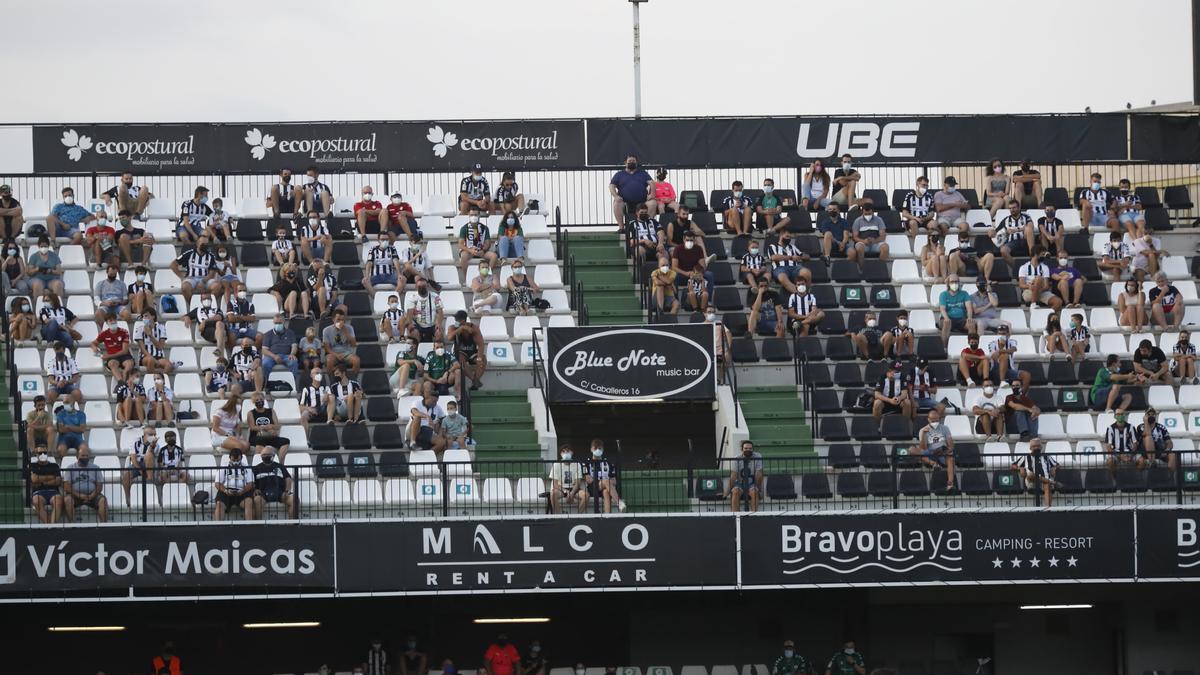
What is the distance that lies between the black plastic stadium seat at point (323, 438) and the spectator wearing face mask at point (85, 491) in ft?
9.89

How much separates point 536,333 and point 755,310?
127 inches

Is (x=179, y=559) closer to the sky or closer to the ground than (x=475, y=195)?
closer to the ground

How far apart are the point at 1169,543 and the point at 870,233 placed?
811 cm

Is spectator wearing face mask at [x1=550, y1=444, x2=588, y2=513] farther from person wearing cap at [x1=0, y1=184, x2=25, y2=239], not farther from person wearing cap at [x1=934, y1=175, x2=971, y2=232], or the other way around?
person wearing cap at [x1=0, y1=184, x2=25, y2=239]

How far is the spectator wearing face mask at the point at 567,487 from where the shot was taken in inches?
935

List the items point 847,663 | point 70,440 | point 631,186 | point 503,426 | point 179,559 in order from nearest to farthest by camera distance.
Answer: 1. point 179,559
2. point 70,440
3. point 847,663
4. point 503,426
5. point 631,186

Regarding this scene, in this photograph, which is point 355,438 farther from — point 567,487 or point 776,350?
point 776,350

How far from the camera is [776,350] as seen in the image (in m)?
27.9

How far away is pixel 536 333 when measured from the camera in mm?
27750

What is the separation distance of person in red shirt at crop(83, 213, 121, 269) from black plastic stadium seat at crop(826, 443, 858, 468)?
36.9 ft

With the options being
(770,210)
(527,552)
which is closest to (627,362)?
(527,552)

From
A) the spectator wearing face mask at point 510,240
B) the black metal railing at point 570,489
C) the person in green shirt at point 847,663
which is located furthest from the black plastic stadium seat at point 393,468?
the person in green shirt at point 847,663

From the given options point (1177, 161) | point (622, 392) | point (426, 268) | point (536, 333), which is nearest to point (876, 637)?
point (622, 392)

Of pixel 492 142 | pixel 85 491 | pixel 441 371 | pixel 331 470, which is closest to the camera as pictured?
pixel 85 491
